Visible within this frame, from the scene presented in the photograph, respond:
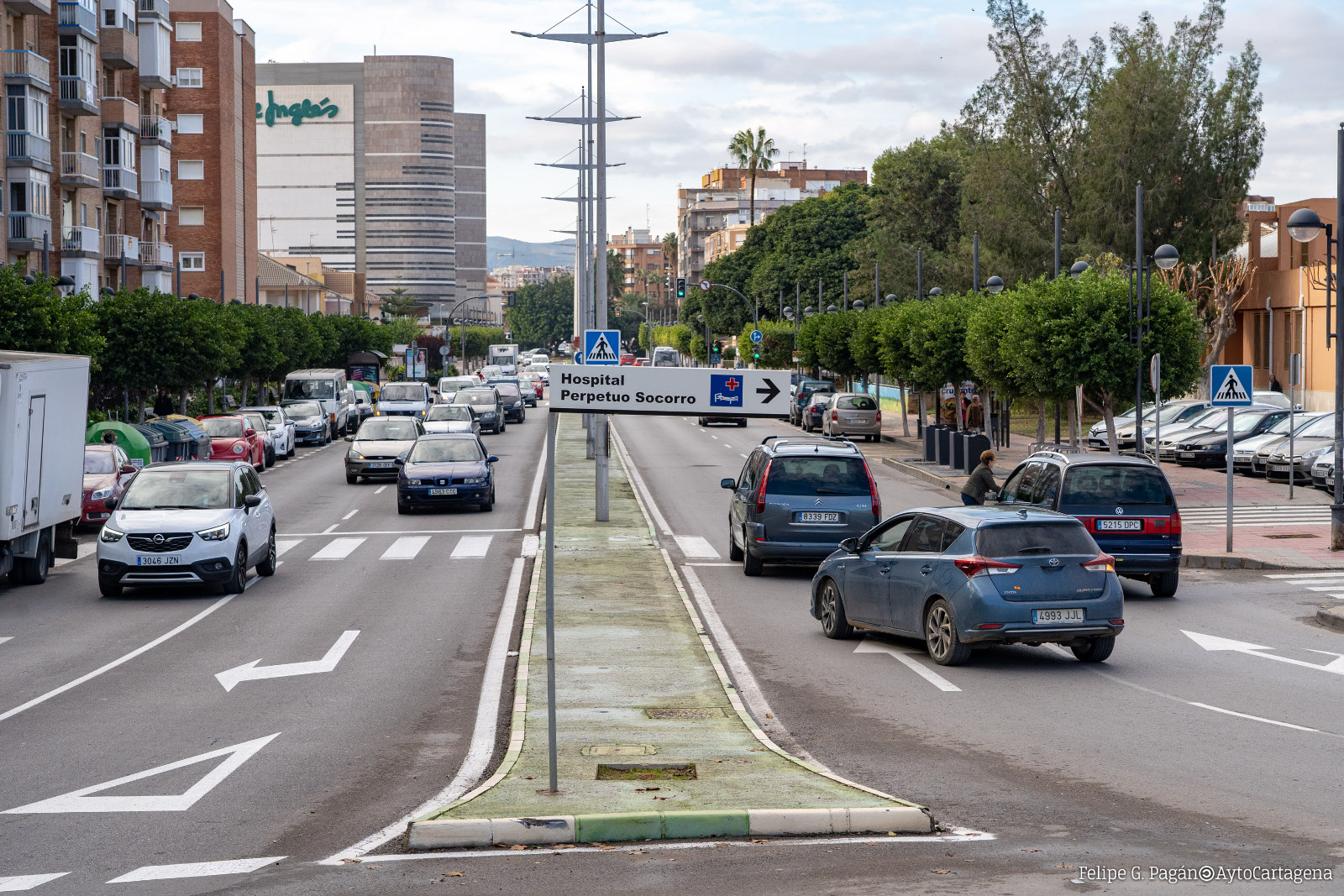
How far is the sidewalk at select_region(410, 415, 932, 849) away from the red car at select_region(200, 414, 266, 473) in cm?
2225

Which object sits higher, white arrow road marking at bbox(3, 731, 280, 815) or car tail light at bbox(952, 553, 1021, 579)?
car tail light at bbox(952, 553, 1021, 579)

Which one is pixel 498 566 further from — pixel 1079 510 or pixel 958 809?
pixel 958 809

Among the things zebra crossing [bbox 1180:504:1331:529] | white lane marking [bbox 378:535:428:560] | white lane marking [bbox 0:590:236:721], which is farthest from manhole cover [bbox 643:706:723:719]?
zebra crossing [bbox 1180:504:1331:529]

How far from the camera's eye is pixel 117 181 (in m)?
62.9

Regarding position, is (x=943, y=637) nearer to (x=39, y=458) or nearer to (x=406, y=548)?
(x=406, y=548)

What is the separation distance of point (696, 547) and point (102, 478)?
1088cm

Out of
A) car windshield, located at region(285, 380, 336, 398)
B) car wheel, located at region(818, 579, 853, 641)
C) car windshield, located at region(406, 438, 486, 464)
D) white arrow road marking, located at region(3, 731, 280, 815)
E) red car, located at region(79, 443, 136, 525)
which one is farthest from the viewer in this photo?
car windshield, located at region(285, 380, 336, 398)

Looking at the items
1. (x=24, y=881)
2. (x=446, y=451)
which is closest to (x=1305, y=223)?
(x=446, y=451)

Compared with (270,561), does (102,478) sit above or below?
above

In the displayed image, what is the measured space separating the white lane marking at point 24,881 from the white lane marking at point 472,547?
15.2 m

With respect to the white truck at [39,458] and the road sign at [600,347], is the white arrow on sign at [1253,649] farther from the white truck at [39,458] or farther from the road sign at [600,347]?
the white truck at [39,458]

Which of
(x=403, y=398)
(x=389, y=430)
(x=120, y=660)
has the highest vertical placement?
(x=403, y=398)

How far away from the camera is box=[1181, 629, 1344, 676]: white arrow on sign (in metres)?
14.3

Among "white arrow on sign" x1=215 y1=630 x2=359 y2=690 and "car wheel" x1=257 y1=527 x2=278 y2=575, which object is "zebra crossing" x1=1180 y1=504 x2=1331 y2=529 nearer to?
"car wheel" x1=257 y1=527 x2=278 y2=575
